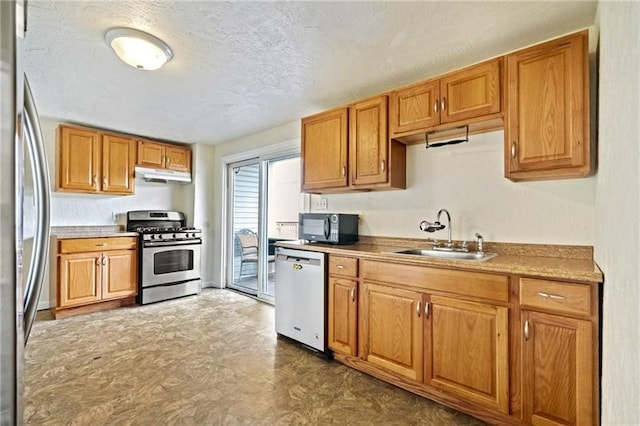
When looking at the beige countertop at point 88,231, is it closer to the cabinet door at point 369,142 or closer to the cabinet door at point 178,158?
the cabinet door at point 178,158

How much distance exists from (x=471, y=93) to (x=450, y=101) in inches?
5.5

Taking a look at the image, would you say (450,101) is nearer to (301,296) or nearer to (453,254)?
(453,254)

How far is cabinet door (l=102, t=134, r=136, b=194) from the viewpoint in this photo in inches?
159

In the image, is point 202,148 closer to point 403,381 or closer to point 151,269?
point 151,269

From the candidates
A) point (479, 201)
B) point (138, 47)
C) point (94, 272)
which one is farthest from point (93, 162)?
point (479, 201)

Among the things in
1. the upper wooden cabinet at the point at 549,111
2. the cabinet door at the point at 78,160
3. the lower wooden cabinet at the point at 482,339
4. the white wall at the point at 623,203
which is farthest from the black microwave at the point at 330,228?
the cabinet door at the point at 78,160

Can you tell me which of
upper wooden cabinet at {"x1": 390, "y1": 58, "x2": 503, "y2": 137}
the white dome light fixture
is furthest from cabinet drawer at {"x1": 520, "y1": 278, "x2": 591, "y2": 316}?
the white dome light fixture

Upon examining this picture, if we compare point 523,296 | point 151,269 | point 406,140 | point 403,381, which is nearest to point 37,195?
point 523,296

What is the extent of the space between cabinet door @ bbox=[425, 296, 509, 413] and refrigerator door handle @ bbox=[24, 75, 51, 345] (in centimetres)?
190

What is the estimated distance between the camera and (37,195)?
0.83 meters

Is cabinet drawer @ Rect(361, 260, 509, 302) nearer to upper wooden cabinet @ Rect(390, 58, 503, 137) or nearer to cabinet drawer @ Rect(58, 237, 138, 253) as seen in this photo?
upper wooden cabinet @ Rect(390, 58, 503, 137)

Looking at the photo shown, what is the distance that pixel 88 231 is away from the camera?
4.15m

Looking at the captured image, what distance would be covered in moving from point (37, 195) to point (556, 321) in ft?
7.07

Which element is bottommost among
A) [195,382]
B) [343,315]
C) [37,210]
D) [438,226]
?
[195,382]
